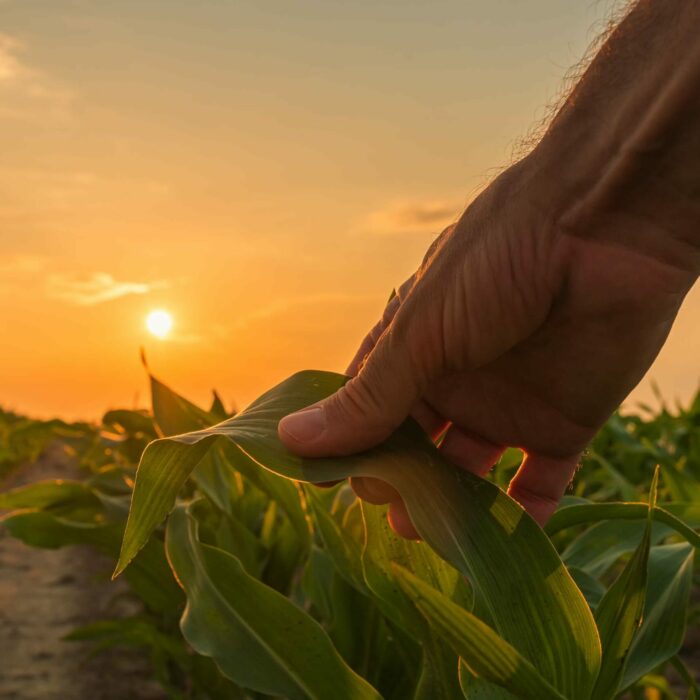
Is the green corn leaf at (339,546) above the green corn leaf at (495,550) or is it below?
below

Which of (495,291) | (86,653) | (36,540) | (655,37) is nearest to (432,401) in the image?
(495,291)

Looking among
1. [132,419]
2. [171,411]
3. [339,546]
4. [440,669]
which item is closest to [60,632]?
[132,419]

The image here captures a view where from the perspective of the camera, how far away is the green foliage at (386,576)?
31.8 inches

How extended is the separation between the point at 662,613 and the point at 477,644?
43 centimetres

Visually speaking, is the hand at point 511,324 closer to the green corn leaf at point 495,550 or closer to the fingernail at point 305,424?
the fingernail at point 305,424

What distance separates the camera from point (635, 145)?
961 mm

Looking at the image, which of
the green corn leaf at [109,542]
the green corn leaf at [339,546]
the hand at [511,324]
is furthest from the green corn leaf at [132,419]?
the hand at [511,324]

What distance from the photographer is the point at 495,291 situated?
1.00 metres

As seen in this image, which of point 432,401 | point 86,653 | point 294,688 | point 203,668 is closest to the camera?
point 294,688

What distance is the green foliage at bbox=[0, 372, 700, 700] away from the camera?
0.81m

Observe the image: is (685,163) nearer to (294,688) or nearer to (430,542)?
(430,542)

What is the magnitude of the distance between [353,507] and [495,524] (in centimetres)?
53

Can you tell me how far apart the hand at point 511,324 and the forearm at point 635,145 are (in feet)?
0.07

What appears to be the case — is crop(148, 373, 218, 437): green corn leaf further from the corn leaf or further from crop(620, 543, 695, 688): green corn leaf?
crop(620, 543, 695, 688): green corn leaf
